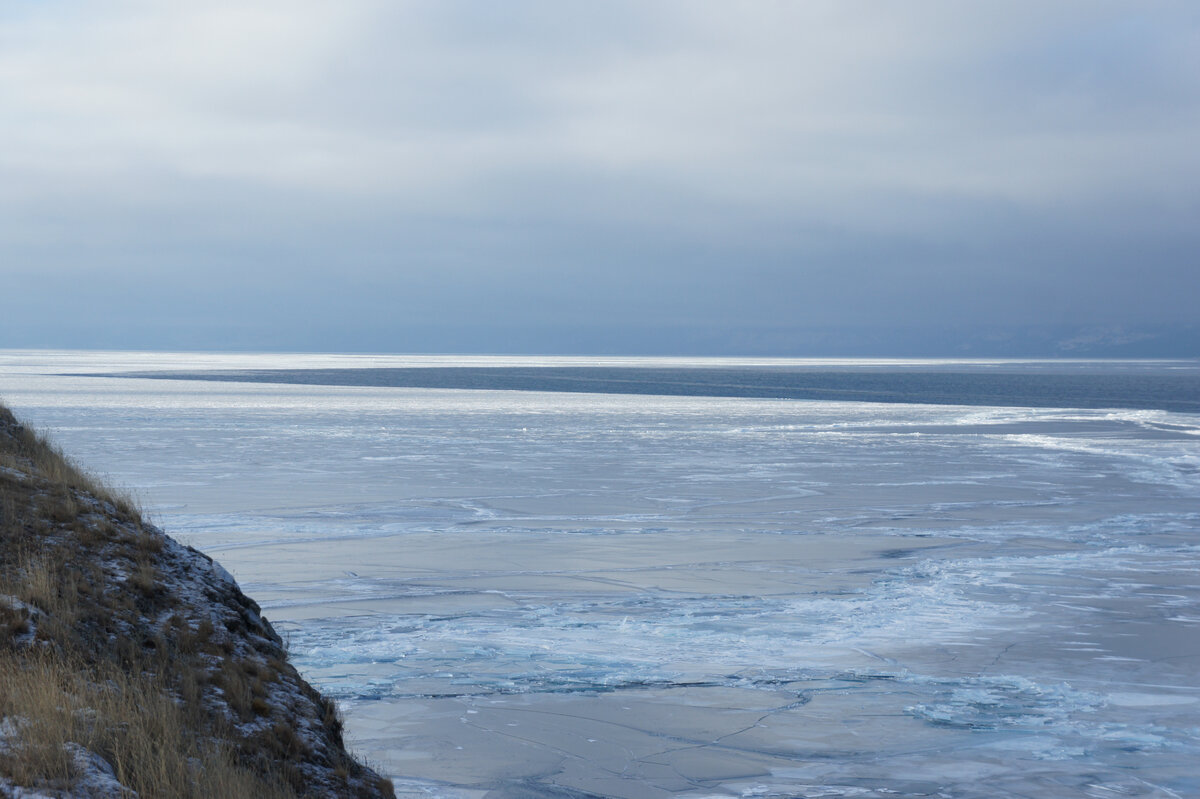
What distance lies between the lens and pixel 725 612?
10977 mm

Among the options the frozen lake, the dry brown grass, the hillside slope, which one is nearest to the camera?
the dry brown grass

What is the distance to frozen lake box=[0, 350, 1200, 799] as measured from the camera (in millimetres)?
7215

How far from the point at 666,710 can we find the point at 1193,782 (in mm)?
3336

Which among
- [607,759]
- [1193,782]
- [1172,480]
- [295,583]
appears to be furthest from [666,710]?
[1172,480]

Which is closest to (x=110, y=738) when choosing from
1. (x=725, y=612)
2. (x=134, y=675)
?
(x=134, y=675)

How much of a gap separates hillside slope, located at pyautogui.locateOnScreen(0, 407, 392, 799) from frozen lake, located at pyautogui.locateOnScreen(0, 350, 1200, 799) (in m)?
1.22

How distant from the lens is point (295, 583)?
1198 centimetres

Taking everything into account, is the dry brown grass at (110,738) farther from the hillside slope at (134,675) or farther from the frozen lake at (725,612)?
the frozen lake at (725,612)

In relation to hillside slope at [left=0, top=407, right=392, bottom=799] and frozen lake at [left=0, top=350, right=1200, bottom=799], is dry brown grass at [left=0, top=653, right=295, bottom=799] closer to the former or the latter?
hillside slope at [left=0, top=407, right=392, bottom=799]

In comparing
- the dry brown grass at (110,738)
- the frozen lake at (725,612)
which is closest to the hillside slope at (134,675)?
the dry brown grass at (110,738)

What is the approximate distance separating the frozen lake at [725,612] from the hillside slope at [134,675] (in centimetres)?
122

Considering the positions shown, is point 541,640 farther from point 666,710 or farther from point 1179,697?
point 1179,697

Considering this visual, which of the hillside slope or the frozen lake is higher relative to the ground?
the hillside slope

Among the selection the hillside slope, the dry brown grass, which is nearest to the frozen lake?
the hillside slope
